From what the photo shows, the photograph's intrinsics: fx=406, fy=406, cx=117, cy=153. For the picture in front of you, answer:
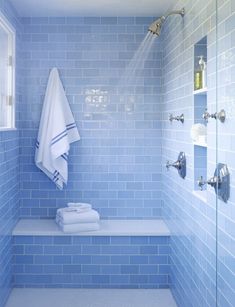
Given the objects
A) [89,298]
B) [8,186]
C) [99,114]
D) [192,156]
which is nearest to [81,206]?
[8,186]

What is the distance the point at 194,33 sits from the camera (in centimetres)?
279

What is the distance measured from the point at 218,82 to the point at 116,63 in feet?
6.46

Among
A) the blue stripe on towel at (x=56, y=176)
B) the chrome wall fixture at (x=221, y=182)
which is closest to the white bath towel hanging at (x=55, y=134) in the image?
the blue stripe on towel at (x=56, y=176)

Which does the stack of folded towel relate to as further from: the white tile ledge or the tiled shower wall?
the tiled shower wall

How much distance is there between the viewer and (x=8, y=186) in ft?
11.3

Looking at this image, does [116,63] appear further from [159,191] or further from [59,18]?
[159,191]

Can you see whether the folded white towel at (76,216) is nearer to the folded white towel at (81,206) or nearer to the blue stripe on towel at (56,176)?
the folded white towel at (81,206)

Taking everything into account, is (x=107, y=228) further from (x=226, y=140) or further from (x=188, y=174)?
(x=226, y=140)

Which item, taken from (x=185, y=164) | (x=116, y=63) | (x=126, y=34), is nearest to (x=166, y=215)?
(x=185, y=164)

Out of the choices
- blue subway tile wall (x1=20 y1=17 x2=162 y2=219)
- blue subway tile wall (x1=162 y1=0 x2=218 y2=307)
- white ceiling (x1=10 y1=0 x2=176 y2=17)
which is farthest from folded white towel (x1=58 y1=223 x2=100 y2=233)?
white ceiling (x1=10 y1=0 x2=176 y2=17)

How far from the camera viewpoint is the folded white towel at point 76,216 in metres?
3.59

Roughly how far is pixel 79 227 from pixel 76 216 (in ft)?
0.35

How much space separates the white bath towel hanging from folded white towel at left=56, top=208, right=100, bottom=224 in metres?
0.33

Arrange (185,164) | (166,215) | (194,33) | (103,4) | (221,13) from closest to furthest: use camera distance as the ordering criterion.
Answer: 1. (221,13)
2. (194,33)
3. (185,164)
4. (103,4)
5. (166,215)
